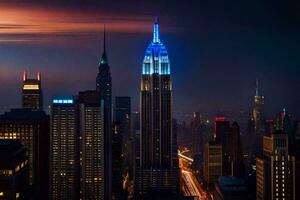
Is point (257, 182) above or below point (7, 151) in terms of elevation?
below

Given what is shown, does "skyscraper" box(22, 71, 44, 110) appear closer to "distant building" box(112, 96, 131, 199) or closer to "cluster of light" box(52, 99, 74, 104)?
"cluster of light" box(52, 99, 74, 104)

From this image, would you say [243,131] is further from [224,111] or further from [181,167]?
[181,167]

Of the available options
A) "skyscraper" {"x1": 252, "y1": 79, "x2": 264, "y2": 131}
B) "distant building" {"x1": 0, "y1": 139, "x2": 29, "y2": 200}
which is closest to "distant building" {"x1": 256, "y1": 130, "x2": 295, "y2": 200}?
"skyscraper" {"x1": 252, "y1": 79, "x2": 264, "y2": 131}

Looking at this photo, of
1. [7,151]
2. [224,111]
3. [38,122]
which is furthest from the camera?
[38,122]

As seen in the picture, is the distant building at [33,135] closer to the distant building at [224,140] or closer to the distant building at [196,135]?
the distant building at [196,135]

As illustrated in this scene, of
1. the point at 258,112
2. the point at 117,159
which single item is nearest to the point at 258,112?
the point at 258,112

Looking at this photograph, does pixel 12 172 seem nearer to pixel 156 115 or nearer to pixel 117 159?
pixel 117 159

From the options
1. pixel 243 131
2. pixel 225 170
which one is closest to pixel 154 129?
pixel 225 170
